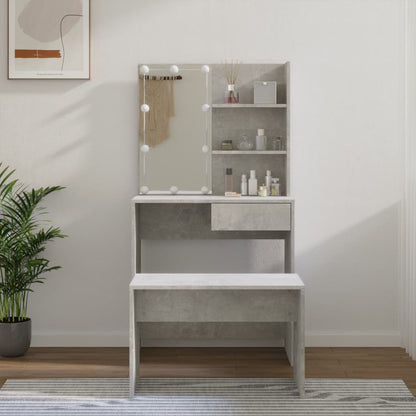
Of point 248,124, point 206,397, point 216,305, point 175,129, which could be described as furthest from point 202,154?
point 206,397

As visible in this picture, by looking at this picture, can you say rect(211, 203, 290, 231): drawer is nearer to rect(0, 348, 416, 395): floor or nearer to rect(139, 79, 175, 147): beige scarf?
rect(139, 79, 175, 147): beige scarf

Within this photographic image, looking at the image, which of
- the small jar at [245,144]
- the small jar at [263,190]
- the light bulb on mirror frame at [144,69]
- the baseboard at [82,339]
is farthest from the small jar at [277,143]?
the baseboard at [82,339]

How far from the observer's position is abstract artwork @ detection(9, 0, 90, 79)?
394 centimetres

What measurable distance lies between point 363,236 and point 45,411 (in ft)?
7.17

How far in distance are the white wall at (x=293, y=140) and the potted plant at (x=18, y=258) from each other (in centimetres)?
13

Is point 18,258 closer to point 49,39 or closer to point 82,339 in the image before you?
point 82,339

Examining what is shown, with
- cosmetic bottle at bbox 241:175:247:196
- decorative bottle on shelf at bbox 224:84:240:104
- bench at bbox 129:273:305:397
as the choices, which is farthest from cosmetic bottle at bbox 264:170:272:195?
bench at bbox 129:273:305:397

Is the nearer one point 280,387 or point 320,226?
point 280,387

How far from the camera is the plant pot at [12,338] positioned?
3.74 m

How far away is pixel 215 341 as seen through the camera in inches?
159

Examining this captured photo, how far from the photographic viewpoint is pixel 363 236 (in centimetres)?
404

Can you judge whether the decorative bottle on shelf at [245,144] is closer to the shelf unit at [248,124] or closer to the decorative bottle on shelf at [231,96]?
the shelf unit at [248,124]

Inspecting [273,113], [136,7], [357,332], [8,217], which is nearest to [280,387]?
[357,332]

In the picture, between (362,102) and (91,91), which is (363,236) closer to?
(362,102)
